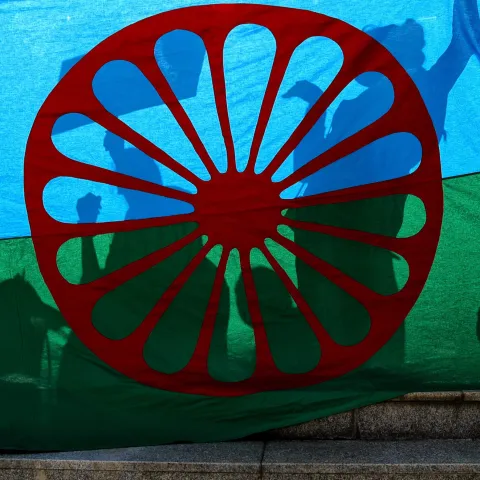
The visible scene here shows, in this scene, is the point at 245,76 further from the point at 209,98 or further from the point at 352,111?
the point at 352,111

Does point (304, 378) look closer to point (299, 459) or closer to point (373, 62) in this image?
point (299, 459)

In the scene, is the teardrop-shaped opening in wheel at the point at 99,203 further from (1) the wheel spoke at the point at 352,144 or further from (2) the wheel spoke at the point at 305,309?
(1) the wheel spoke at the point at 352,144

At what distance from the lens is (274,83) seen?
4066mm

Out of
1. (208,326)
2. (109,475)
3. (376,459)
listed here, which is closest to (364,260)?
(208,326)

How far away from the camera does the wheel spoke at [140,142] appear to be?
13.5 feet

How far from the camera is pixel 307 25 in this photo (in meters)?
4.05

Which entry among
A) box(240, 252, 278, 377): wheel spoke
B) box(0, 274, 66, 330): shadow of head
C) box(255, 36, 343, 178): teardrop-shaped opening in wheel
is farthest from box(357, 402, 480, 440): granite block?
box(0, 274, 66, 330): shadow of head

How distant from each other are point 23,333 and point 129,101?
1424 millimetres

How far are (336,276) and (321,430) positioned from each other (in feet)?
2.96

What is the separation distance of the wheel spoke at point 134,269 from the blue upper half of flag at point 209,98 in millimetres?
206

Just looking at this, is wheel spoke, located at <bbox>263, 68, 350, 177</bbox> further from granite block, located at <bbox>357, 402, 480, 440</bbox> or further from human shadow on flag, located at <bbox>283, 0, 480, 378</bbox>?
granite block, located at <bbox>357, 402, 480, 440</bbox>

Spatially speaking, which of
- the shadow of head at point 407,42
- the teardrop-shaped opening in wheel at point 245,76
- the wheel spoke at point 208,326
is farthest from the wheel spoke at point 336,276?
the shadow of head at point 407,42

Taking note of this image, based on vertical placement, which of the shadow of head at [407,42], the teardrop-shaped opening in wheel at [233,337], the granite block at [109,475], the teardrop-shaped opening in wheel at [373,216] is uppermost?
the shadow of head at [407,42]

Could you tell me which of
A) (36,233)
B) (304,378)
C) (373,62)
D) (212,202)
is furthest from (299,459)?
(373,62)
